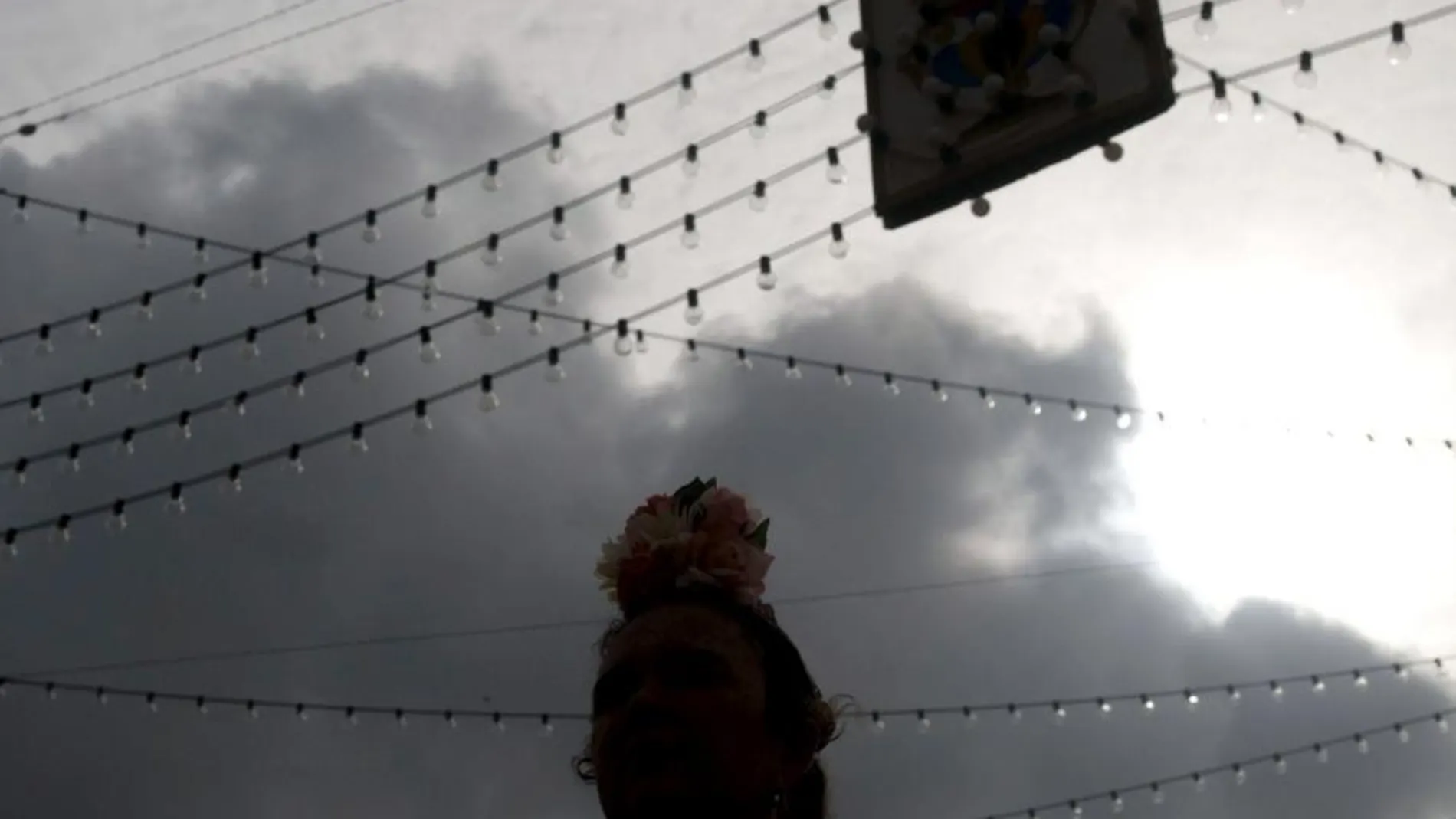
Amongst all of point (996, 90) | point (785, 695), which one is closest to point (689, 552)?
point (785, 695)

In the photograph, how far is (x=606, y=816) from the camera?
7.64 feet

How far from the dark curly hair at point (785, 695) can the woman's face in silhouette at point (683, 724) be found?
0.04 metres

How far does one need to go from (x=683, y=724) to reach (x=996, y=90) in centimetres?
264

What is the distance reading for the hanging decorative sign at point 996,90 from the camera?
14.2 feet

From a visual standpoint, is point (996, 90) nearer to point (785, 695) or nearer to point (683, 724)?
point (785, 695)

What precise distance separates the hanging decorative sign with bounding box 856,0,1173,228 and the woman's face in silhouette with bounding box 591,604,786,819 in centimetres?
224

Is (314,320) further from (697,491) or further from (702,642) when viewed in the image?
(702,642)

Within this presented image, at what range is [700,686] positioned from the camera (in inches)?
96.0

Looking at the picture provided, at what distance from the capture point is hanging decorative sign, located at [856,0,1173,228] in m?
4.32

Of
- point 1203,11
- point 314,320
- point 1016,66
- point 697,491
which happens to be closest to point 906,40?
point 1016,66

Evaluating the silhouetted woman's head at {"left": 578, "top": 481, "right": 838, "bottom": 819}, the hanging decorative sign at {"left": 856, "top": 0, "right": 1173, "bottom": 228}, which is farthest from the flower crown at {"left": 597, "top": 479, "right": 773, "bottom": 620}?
the hanging decorative sign at {"left": 856, "top": 0, "right": 1173, "bottom": 228}

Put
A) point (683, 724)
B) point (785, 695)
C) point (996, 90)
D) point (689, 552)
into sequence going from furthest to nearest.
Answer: point (996, 90) → point (689, 552) → point (785, 695) → point (683, 724)

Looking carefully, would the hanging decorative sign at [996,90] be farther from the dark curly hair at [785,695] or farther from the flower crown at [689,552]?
the dark curly hair at [785,695]

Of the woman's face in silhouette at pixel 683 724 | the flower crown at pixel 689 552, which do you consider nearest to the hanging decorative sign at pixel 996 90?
the flower crown at pixel 689 552
